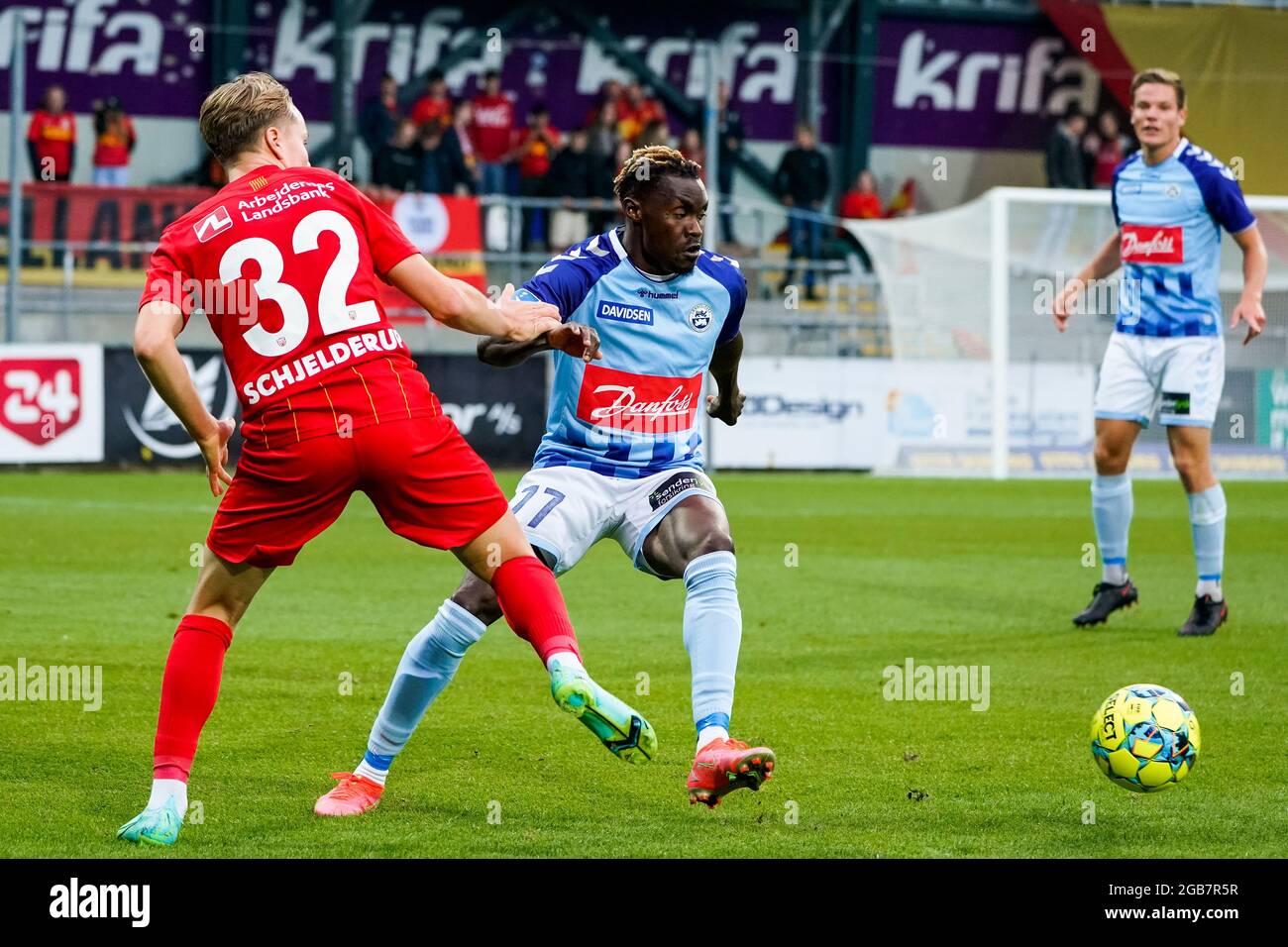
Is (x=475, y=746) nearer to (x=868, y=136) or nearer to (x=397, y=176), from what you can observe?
(x=397, y=176)

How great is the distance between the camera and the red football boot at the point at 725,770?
14.6 feet

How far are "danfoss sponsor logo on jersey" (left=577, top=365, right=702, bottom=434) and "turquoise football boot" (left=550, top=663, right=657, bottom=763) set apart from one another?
128 centimetres

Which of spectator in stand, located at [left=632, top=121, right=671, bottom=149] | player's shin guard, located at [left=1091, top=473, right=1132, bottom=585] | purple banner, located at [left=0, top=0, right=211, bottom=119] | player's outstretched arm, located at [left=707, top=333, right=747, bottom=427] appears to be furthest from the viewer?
purple banner, located at [left=0, top=0, right=211, bottom=119]

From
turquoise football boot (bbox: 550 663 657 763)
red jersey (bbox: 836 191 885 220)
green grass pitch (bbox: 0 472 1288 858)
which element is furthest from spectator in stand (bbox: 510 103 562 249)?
turquoise football boot (bbox: 550 663 657 763)

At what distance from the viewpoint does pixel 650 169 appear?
5250 mm

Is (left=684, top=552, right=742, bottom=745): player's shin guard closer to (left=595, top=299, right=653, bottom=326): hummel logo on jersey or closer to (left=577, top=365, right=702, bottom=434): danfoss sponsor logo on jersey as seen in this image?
(left=577, top=365, right=702, bottom=434): danfoss sponsor logo on jersey

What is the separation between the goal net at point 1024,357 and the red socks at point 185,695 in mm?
15273

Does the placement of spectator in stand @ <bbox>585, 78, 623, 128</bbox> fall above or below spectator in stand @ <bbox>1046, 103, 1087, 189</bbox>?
above

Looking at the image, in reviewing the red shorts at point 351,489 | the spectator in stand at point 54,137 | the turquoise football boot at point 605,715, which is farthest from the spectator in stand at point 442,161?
the turquoise football boot at point 605,715

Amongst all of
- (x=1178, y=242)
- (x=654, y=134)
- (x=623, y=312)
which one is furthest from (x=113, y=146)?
(x=623, y=312)

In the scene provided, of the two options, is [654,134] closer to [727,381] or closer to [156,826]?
[727,381]

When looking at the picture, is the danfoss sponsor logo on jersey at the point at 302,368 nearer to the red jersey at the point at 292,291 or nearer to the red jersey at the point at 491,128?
the red jersey at the point at 292,291

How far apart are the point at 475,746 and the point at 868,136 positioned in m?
24.4

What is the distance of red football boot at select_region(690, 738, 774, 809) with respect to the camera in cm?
446
